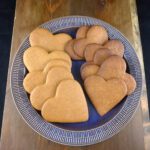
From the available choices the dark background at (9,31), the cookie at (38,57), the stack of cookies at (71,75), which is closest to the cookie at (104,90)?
the stack of cookies at (71,75)

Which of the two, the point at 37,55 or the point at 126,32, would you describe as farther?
the point at 126,32

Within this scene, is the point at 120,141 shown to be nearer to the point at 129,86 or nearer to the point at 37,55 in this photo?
the point at 129,86

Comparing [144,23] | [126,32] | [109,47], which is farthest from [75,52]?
[144,23]

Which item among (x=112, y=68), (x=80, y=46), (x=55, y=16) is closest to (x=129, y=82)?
(x=112, y=68)

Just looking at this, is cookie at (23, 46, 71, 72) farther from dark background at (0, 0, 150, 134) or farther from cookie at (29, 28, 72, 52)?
dark background at (0, 0, 150, 134)

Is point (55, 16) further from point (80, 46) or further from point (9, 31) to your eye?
point (9, 31)

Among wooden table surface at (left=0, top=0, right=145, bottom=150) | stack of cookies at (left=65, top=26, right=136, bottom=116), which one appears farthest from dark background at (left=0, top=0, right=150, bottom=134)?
stack of cookies at (left=65, top=26, right=136, bottom=116)
